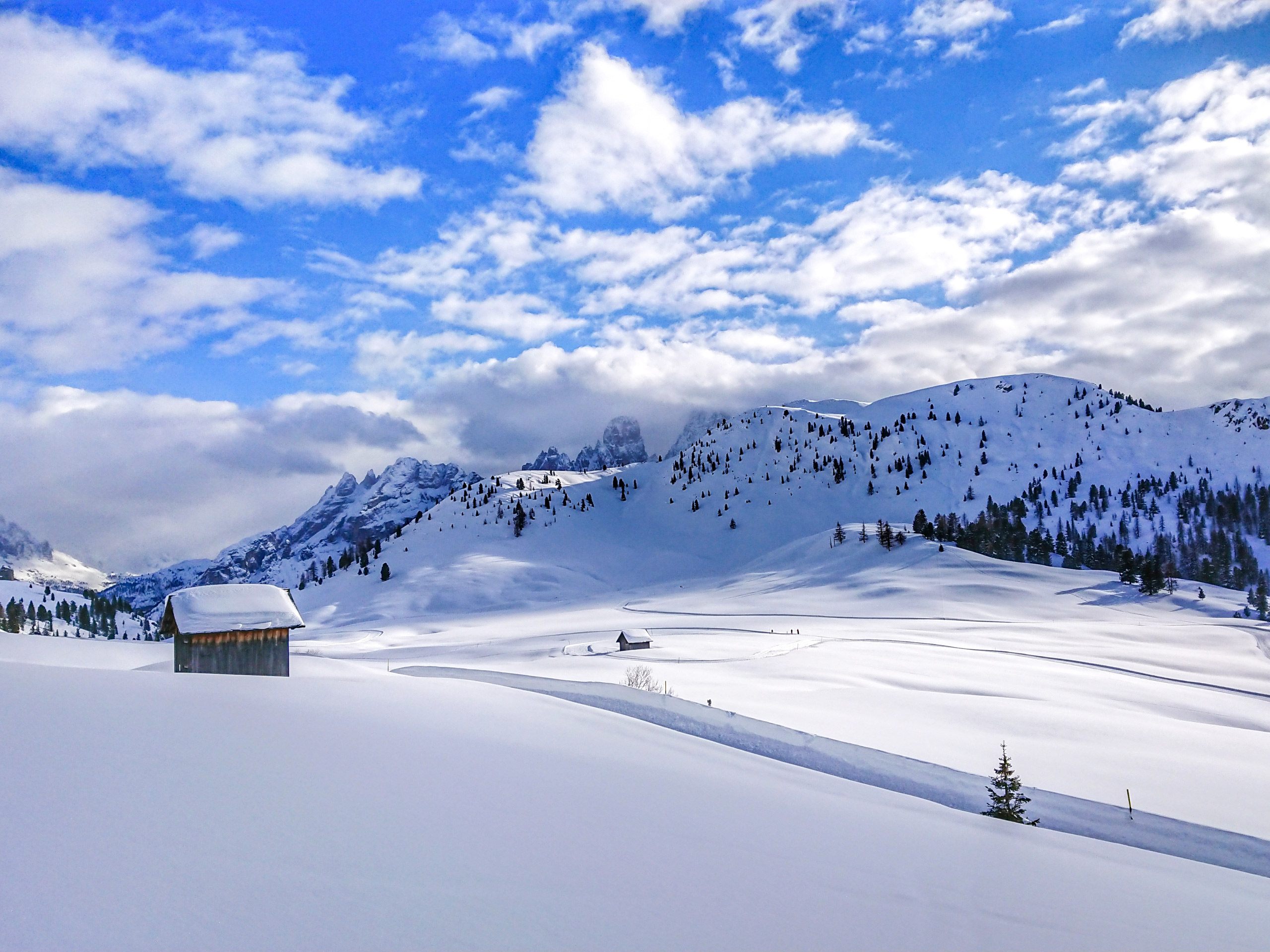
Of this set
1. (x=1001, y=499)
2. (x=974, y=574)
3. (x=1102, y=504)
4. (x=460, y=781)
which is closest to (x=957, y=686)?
(x=460, y=781)

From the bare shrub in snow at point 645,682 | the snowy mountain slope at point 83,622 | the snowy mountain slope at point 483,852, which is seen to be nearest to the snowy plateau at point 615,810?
the snowy mountain slope at point 483,852

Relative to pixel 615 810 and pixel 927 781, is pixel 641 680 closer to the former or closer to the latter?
pixel 927 781

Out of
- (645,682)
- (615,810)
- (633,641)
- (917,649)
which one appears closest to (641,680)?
(645,682)

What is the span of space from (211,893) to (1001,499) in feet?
687

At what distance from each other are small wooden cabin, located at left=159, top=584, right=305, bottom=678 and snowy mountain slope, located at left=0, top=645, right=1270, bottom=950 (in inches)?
357

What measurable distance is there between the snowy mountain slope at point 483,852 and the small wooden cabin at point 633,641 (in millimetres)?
45906

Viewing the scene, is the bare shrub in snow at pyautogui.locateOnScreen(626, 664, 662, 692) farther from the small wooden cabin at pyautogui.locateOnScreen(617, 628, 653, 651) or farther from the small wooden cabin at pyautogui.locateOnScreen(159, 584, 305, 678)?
the small wooden cabin at pyautogui.locateOnScreen(617, 628, 653, 651)

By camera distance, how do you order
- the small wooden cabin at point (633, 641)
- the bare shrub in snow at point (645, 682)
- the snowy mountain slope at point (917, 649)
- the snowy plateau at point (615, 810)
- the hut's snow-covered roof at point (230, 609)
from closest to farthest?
the snowy plateau at point (615, 810), the hut's snow-covered roof at point (230, 609), the snowy mountain slope at point (917, 649), the bare shrub in snow at point (645, 682), the small wooden cabin at point (633, 641)

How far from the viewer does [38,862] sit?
6031mm

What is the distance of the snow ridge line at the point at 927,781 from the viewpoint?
15500 millimetres

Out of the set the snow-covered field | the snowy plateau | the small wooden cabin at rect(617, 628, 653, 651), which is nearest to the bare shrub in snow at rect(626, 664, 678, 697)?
the snowy plateau

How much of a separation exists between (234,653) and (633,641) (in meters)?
39.6

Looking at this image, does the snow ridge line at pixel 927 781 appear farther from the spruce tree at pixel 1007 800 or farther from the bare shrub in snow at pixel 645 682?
→ the bare shrub in snow at pixel 645 682

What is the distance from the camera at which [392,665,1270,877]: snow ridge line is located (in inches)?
610
